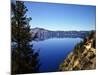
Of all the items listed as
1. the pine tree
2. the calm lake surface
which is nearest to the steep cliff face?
the calm lake surface

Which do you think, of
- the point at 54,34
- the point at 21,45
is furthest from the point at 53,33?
the point at 21,45

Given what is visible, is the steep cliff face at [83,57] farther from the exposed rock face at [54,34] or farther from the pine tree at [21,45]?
the pine tree at [21,45]

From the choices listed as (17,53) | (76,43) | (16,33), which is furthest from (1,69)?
(76,43)

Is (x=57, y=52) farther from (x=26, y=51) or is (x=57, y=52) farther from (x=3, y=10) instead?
(x=3, y=10)

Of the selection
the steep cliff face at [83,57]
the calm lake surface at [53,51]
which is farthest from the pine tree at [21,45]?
the steep cliff face at [83,57]

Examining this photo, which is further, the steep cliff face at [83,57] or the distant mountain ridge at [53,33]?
the steep cliff face at [83,57]

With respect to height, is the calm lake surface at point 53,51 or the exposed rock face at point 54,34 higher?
the exposed rock face at point 54,34
